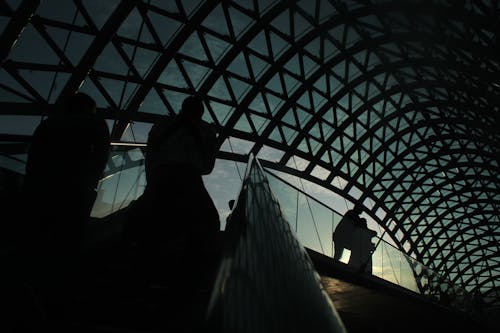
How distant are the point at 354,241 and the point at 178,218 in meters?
7.87

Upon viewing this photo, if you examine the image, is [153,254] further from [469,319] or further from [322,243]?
[469,319]

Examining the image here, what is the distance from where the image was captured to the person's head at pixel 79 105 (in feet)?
9.46

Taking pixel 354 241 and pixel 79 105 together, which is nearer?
pixel 79 105

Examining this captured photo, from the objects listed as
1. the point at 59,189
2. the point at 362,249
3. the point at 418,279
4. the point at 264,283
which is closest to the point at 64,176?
the point at 59,189

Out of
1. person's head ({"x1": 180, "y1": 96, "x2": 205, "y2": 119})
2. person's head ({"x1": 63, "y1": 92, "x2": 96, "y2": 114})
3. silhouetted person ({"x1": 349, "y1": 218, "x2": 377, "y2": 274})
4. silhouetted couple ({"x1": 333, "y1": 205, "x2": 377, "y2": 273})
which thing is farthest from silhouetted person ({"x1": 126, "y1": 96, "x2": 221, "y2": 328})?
silhouetted person ({"x1": 349, "y1": 218, "x2": 377, "y2": 274})

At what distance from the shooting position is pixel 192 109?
2.83m

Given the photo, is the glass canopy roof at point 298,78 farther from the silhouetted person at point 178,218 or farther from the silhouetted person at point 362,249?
the silhouetted person at point 362,249

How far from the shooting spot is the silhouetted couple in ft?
29.6

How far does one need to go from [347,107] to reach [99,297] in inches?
1028

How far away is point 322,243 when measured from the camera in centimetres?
863

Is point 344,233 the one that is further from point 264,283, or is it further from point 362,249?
point 264,283

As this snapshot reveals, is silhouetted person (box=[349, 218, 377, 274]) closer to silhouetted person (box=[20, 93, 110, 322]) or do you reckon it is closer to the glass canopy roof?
the glass canopy roof

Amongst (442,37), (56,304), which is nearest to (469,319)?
(442,37)

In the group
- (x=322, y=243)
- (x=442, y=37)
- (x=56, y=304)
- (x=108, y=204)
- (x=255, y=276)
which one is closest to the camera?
(x=255, y=276)
